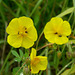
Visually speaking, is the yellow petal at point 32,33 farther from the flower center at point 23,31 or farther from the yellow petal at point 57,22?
the yellow petal at point 57,22

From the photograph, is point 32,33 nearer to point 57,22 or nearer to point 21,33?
point 21,33

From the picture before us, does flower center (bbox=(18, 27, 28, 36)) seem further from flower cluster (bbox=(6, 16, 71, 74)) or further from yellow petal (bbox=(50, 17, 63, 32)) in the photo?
yellow petal (bbox=(50, 17, 63, 32))

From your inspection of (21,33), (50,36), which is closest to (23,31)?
(21,33)

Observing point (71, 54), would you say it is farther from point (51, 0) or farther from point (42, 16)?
point (51, 0)

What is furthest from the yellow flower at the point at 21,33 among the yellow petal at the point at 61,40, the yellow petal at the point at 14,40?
the yellow petal at the point at 61,40

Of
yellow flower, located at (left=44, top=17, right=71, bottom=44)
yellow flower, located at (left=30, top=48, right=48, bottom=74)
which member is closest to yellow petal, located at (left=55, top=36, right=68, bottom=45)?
yellow flower, located at (left=44, top=17, right=71, bottom=44)

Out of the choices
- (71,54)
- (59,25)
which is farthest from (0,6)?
(71,54)
